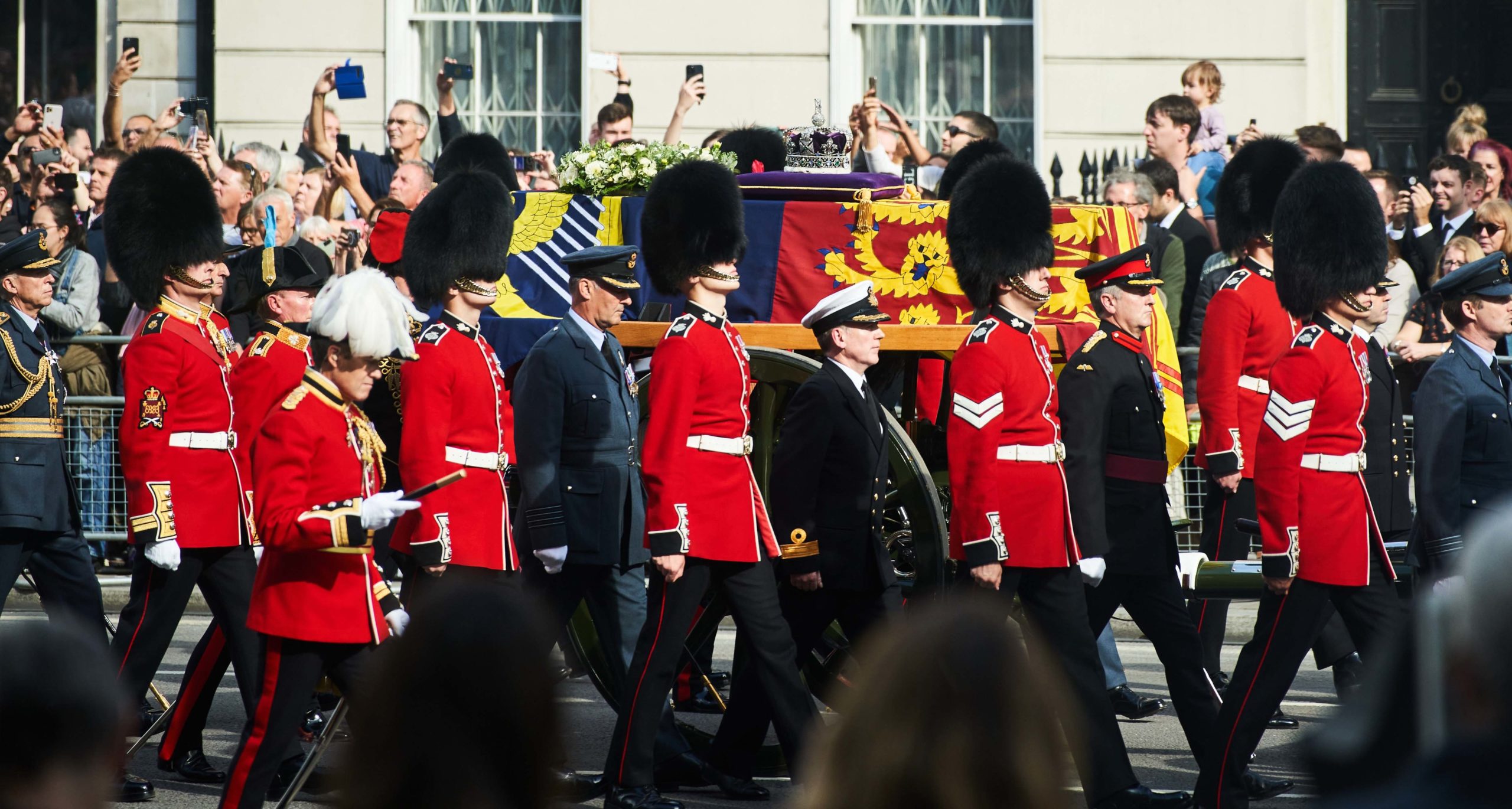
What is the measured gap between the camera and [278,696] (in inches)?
190

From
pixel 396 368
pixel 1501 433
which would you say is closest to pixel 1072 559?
pixel 1501 433

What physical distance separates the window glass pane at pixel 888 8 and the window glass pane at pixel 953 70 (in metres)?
0.16

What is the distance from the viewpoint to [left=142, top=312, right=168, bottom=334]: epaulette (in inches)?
248

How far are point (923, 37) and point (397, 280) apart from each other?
19.0 feet

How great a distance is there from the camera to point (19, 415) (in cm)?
661

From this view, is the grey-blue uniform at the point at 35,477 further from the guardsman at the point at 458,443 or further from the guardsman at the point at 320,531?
the guardsman at the point at 320,531

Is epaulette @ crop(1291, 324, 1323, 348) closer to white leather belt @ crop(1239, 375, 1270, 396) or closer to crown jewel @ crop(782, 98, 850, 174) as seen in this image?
white leather belt @ crop(1239, 375, 1270, 396)

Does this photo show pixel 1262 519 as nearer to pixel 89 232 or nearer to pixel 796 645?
pixel 796 645

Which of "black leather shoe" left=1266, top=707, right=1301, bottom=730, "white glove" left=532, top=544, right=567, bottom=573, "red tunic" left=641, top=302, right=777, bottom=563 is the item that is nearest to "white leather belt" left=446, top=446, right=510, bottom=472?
"white glove" left=532, top=544, right=567, bottom=573

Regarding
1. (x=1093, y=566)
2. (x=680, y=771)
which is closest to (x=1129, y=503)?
(x=1093, y=566)

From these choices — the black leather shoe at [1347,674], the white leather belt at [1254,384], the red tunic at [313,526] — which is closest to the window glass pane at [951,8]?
the white leather belt at [1254,384]

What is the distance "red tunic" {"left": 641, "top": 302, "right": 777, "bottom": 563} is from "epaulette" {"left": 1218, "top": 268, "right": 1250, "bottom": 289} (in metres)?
2.21

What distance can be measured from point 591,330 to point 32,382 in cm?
189

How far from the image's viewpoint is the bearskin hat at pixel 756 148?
8.43 meters
